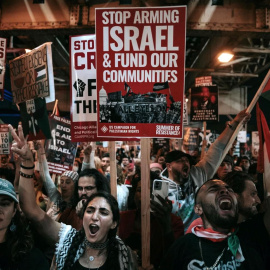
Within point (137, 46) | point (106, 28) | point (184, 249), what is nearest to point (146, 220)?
point (184, 249)

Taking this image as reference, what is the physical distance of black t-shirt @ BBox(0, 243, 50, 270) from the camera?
2.27 metres

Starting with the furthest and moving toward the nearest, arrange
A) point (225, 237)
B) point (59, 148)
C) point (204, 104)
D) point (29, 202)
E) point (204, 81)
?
1. point (204, 81)
2. point (204, 104)
3. point (59, 148)
4. point (29, 202)
5. point (225, 237)

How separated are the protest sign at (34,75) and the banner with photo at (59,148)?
145cm

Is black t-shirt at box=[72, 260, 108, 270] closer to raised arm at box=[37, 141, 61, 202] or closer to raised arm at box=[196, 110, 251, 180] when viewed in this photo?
raised arm at box=[37, 141, 61, 202]

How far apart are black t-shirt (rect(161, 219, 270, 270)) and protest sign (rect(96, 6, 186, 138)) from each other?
4.24ft

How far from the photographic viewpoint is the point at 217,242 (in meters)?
2.50

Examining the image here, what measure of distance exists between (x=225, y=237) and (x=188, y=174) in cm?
174

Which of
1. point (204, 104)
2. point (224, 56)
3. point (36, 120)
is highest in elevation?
point (224, 56)

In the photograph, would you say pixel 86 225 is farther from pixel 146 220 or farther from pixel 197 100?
pixel 197 100

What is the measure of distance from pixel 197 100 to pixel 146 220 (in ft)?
33.6

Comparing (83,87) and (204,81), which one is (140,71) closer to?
(83,87)

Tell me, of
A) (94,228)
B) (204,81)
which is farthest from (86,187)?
(204,81)

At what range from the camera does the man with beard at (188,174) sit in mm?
3959

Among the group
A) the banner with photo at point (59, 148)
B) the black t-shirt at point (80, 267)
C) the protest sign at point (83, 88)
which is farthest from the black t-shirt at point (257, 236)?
the banner with photo at point (59, 148)
